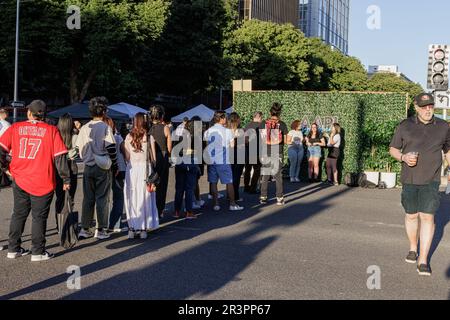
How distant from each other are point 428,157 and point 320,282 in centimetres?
193

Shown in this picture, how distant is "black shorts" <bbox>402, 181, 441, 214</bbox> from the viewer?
678 cm

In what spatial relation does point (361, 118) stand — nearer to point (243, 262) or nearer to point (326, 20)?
point (243, 262)

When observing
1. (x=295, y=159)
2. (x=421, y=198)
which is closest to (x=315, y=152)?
(x=295, y=159)

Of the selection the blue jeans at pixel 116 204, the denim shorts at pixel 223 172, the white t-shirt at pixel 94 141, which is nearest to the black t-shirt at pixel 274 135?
the denim shorts at pixel 223 172

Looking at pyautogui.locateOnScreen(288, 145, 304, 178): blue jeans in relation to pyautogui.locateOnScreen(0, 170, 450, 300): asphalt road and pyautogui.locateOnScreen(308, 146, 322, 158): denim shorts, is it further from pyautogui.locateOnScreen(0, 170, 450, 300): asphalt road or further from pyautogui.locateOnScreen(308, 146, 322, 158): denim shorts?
pyautogui.locateOnScreen(0, 170, 450, 300): asphalt road

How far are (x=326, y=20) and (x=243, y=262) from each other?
142683 millimetres

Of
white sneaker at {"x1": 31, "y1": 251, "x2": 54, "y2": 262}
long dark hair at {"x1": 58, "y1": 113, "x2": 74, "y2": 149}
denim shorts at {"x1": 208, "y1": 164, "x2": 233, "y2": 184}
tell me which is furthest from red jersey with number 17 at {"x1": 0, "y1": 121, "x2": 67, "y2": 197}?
denim shorts at {"x1": 208, "y1": 164, "x2": 233, "y2": 184}

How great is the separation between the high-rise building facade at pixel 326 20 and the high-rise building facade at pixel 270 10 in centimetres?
839

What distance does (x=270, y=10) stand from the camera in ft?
308

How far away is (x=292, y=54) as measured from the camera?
57.7 m

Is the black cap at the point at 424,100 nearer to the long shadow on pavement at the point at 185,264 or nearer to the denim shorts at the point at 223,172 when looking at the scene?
the long shadow on pavement at the point at 185,264

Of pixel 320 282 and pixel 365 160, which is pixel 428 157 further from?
pixel 365 160
